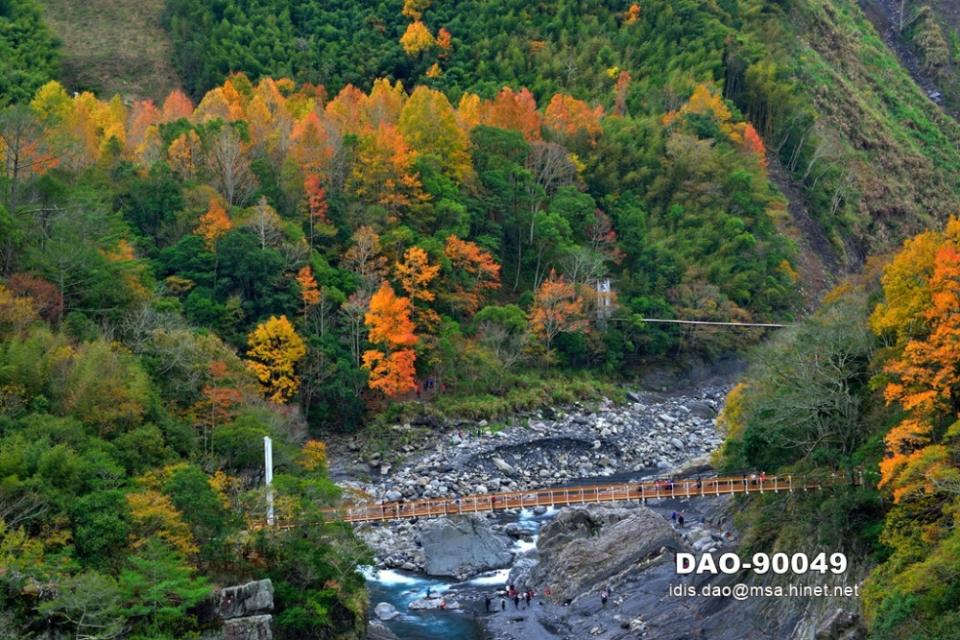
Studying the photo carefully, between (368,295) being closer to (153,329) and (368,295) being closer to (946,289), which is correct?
(153,329)

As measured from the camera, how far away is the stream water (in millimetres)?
39375

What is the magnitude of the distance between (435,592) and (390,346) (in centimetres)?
2150

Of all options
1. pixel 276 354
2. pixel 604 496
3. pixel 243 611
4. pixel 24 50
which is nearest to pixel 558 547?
pixel 604 496

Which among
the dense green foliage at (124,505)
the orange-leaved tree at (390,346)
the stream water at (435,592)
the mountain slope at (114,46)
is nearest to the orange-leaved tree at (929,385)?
the stream water at (435,592)

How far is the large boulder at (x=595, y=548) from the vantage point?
41.6 metres

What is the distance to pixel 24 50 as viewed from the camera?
9725 centimetres

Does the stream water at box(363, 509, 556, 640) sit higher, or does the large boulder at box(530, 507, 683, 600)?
the large boulder at box(530, 507, 683, 600)

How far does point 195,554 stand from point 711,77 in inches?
2762

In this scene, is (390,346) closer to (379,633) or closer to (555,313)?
(555,313)

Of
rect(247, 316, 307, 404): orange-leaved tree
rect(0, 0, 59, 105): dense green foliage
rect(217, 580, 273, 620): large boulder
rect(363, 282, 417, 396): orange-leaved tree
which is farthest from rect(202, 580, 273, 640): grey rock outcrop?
rect(0, 0, 59, 105): dense green foliage

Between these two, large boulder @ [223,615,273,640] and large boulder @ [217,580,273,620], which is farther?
large boulder @ [217,580,273,620]

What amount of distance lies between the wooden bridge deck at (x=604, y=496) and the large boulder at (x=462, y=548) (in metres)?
1.54

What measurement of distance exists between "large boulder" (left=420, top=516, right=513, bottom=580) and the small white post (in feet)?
22.9

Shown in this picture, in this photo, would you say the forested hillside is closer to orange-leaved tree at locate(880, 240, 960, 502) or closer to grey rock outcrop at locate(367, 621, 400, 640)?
orange-leaved tree at locate(880, 240, 960, 502)
